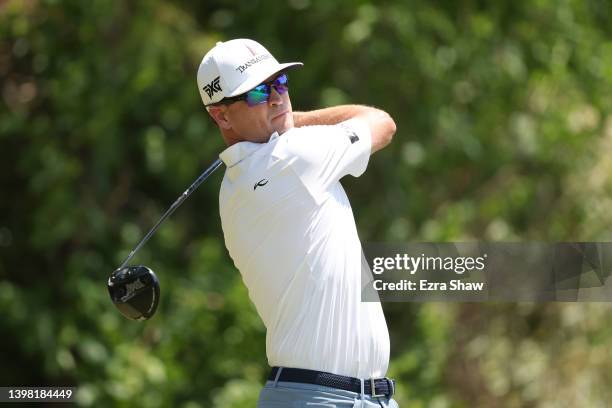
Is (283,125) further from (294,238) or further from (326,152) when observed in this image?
(294,238)

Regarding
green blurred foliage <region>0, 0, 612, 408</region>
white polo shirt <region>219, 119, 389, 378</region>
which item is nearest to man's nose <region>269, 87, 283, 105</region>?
white polo shirt <region>219, 119, 389, 378</region>

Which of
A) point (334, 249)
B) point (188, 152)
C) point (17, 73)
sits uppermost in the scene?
point (17, 73)

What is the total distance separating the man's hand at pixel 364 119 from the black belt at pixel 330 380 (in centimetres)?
82

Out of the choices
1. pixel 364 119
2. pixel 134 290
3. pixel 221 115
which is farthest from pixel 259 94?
pixel 134 290

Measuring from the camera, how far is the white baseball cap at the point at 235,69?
3881 millimetres

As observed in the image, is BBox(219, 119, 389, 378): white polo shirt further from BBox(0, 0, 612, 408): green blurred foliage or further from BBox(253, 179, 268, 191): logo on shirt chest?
BBox(0, 0, 612, 408): green blurred foliage

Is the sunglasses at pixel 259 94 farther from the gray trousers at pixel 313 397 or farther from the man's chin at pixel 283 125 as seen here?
the gray trousers at pixel 313 397

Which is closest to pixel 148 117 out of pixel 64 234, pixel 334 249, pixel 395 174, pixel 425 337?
pixel 64 234

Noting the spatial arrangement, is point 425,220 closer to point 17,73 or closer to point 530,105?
point 530,105

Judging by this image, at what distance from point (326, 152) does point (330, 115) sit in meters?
0.54

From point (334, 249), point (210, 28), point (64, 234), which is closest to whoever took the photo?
point (334, 249)

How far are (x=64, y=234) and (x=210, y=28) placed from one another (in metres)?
1.94

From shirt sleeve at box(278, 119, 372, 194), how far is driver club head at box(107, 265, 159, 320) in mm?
776

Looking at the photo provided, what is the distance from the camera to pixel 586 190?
980 centimetres
